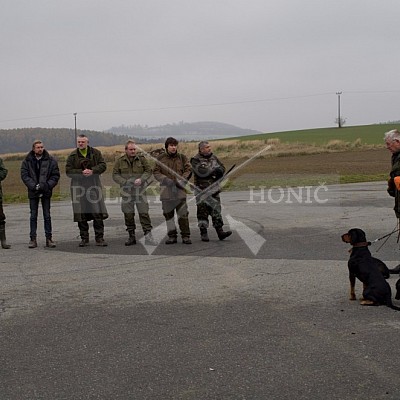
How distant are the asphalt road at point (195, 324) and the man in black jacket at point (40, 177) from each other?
0.49 meters

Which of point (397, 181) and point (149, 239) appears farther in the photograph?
point (149, 239)

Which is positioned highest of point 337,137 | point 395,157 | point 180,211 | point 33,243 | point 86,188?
point 337,137

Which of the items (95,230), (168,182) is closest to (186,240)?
(168,182)

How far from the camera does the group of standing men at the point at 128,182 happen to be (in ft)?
37.1

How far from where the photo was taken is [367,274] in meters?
6.58

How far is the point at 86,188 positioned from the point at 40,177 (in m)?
0.88

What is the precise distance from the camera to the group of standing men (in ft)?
37.1

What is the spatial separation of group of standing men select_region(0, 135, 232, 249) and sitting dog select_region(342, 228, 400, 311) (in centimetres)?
484

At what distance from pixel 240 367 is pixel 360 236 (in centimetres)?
253

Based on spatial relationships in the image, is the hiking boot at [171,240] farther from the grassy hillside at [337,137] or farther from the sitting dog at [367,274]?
the grassy hillside at [337,137]

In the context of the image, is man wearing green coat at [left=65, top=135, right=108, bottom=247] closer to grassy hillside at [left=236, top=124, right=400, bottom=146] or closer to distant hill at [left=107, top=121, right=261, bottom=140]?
distant hill at [left=107, top=121, right=261, bottom=140]

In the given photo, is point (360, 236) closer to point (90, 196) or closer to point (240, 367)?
point (240, 367)

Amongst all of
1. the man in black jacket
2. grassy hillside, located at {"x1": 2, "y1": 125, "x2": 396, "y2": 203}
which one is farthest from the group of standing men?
grassy hillside, located at {"x1": 2, "y1": 125, "x2": 396, "y2": 203}

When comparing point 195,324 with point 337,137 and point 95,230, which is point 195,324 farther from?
point 337,137
